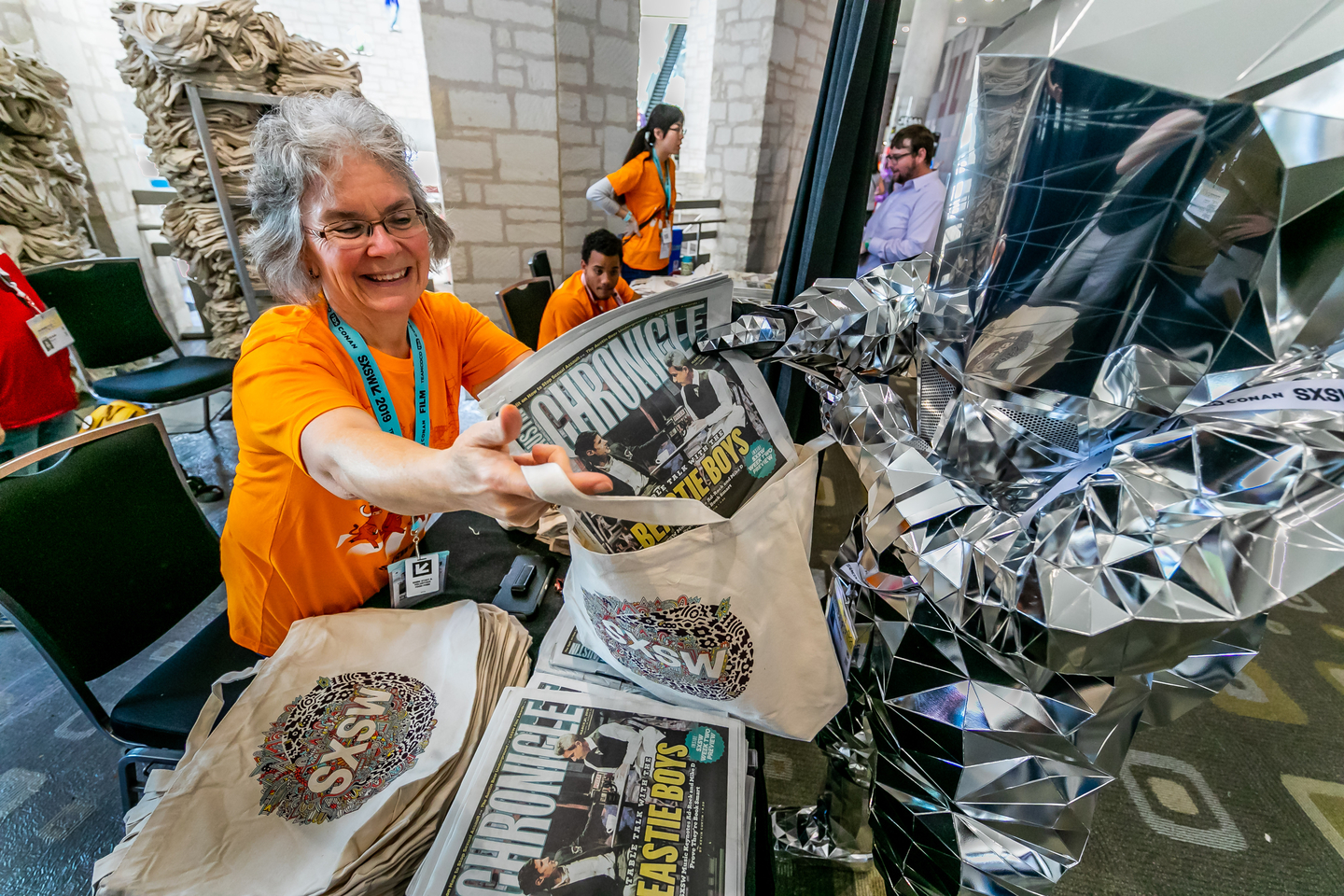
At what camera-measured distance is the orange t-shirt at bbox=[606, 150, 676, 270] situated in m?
3.02

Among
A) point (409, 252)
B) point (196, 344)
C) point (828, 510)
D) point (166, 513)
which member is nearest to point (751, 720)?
point (409, 252)

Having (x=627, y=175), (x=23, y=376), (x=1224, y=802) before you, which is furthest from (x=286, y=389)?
(x=627, y=175)

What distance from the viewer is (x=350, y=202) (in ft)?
2.72

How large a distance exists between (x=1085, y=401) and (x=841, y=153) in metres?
0.96

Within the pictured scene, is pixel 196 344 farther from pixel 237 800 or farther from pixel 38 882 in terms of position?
pixel 237 800

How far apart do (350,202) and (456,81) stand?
2.78 m

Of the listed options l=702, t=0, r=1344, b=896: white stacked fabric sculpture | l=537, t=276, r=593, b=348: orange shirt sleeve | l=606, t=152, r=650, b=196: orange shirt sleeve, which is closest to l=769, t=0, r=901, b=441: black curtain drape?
l=702, t=0, r=1344, b=896: white stacked fabric sculpture

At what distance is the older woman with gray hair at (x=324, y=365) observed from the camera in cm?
75

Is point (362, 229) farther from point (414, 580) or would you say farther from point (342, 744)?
point (342, 744)

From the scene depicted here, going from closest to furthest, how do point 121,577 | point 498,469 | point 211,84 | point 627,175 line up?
point 498,469
point 121,577
point 211,84
point 627,175

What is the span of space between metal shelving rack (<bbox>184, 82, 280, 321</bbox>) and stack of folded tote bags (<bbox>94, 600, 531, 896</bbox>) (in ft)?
8.95

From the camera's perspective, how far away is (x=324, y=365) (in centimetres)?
82

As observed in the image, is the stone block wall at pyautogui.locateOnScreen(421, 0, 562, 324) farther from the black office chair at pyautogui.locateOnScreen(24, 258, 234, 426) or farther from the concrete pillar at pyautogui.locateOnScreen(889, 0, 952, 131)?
the concrete pillar at pyautogui.locateOnScreen(889, 0, 952, 131)

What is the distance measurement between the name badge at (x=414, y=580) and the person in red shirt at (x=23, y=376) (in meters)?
1.86
